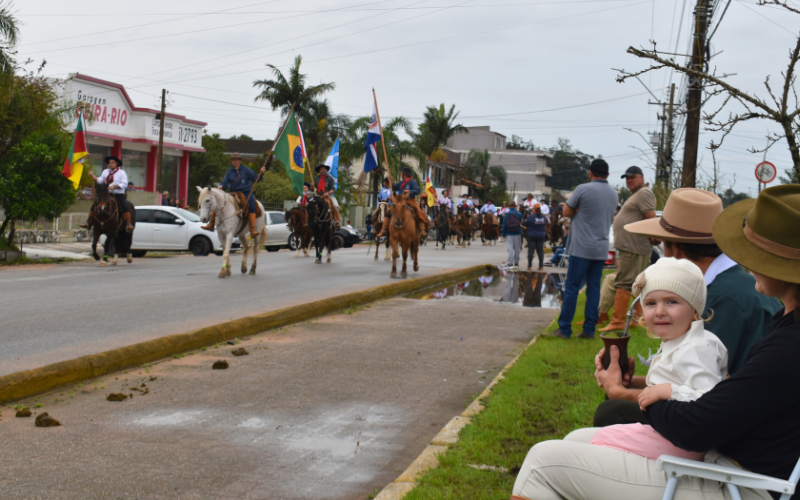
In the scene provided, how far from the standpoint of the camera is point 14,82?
2130 centimetres

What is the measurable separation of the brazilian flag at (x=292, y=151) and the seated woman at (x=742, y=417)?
16818mm

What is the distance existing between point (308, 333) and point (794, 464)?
7.69 meters

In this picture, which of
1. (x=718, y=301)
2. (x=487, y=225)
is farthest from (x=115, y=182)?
(x=487, y=225)

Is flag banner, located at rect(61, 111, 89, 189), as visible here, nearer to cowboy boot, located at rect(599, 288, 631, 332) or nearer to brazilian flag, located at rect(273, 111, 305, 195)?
brazilian flag, located at rect(273, 111, 305, 195)

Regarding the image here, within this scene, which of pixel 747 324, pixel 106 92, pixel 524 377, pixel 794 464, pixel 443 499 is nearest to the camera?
pixel 794 464

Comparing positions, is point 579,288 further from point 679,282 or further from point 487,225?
point 487,225

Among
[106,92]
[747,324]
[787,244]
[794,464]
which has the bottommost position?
[794,464]

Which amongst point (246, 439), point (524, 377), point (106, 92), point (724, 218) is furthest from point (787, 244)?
point (106, 92)

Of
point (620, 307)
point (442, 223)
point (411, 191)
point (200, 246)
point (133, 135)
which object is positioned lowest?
point (200, 246)

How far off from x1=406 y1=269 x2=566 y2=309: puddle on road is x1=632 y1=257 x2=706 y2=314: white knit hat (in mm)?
10563

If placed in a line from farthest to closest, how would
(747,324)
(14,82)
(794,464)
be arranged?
(14,82), (747,324), (794,464)

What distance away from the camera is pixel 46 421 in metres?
5.48

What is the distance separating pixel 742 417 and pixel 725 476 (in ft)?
0.72

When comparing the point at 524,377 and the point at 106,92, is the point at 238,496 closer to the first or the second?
the point at 524,377
